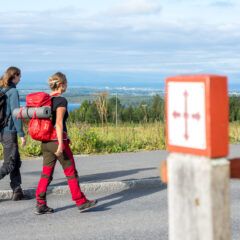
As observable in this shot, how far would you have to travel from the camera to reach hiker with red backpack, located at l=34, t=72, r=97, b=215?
21.1 ft

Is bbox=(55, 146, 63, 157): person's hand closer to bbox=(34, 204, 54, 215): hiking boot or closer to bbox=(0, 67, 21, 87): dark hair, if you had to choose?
bbox=(34, 204, 54, 215): hiking boot

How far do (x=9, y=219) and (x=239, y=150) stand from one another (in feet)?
24.2

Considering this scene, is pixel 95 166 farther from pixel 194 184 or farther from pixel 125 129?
pixel 194 184

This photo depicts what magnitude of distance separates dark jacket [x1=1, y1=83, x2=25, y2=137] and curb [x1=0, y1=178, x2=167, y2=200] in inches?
40.9

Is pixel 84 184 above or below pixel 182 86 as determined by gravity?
below

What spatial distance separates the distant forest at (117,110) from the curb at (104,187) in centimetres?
545

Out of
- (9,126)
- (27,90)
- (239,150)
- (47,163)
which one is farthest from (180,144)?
(27,90)

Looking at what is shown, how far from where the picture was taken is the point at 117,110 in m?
17.5

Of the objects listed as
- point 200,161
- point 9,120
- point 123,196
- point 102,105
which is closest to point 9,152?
point 9,120

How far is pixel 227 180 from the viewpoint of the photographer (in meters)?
2.21

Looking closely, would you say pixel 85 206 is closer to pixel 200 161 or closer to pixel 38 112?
pixel 38 112

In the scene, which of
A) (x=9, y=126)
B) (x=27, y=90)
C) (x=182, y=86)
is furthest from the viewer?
(x=27, y=90)

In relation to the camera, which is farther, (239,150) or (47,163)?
(239,150)

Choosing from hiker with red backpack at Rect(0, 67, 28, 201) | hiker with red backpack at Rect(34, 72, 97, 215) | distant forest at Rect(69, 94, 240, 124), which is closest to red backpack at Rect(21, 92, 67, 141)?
hiker with red backpack at Rect(34, 72, 97, 215)
